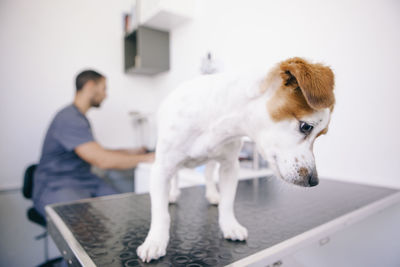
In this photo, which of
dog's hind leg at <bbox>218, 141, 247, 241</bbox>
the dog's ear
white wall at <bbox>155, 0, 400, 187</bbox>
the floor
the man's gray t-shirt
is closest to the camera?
the dog's ear

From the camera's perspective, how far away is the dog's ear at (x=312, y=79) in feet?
1.32

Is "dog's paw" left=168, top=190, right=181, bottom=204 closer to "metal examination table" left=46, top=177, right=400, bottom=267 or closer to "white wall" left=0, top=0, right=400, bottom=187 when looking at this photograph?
"metal examination table" left=46, top=177, right=400, bottom=267

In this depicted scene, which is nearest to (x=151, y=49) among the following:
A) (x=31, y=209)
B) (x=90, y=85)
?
(x=90, y=85)

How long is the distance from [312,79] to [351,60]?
86cm

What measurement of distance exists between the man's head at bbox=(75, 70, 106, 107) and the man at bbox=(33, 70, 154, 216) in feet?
0.44

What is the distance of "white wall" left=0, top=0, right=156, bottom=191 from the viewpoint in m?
1.88

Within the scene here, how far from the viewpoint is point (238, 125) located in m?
0.52

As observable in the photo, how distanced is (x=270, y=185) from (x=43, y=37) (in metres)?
2.06

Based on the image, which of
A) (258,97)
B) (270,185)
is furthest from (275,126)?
(270,185)

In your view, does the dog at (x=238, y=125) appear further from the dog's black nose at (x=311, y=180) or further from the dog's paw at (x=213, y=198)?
the dog's paw at (x=213, y=198)

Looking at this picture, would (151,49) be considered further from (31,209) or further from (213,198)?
(213,198)

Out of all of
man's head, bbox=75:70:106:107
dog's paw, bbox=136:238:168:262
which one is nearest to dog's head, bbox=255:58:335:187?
dog's paw, bbox=136:238:168:262

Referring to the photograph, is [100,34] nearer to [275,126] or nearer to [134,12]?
[134,12]

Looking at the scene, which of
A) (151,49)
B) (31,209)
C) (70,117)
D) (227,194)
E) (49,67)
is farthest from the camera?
(151,49)
